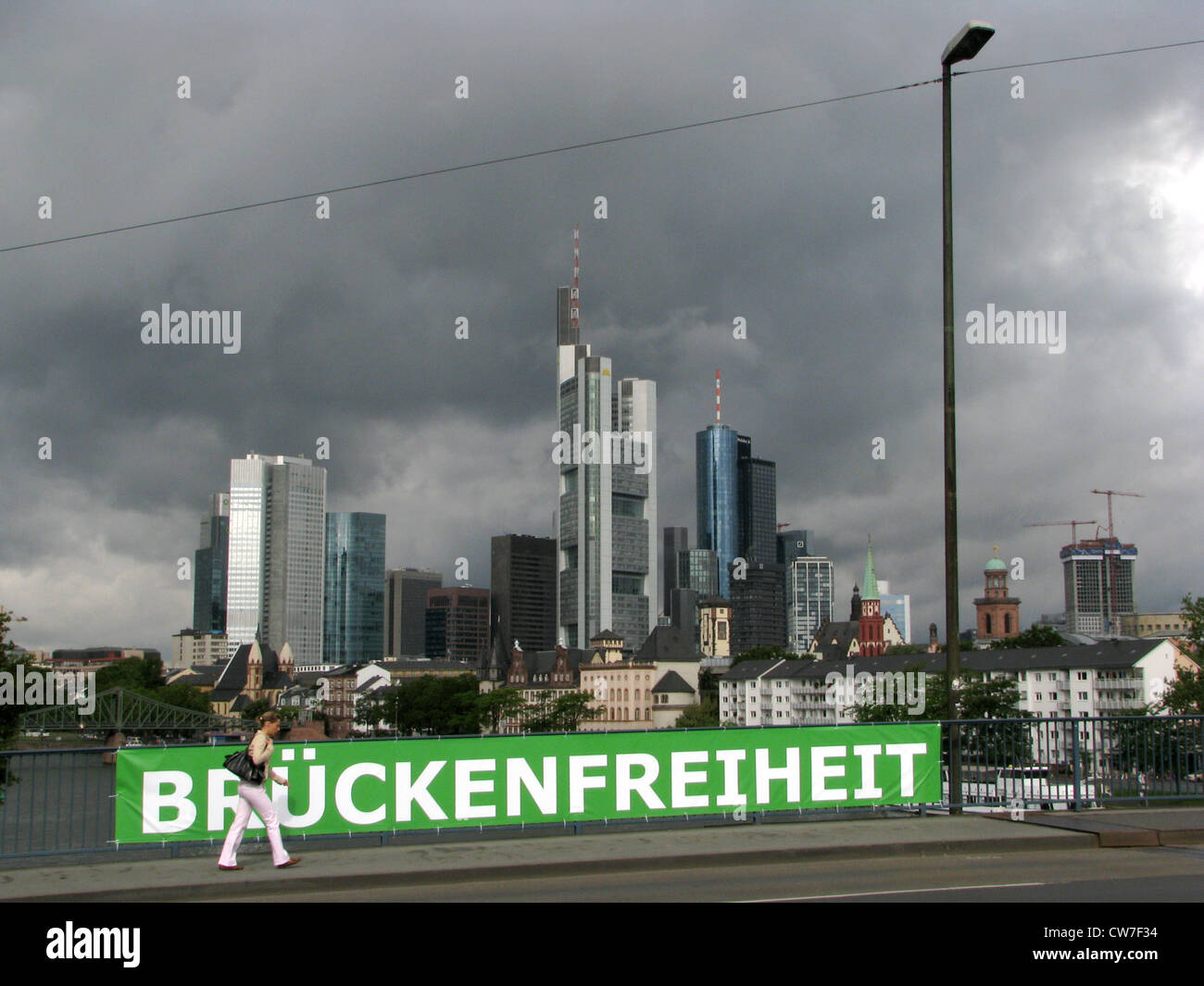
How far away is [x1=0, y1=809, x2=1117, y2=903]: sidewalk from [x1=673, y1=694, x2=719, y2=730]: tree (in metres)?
135

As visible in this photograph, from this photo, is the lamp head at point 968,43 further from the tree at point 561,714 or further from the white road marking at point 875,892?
the tree at point 561,714

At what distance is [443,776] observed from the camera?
1553 centimetres

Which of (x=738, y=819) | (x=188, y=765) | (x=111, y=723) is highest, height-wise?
(x=188, y=765)

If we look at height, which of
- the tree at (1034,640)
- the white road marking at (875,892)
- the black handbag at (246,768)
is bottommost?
the tree at (1034,640)

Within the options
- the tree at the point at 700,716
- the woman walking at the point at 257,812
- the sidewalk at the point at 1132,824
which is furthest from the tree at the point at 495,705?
the woman walking at the point at 257,812

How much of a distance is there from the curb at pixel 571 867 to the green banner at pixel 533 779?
214 cm

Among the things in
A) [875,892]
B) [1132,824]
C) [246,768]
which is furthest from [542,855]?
[1132,824]

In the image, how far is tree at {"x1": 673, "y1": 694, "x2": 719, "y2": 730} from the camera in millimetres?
160875

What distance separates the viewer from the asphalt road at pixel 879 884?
11.5 metres

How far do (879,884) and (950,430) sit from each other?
8.04 meters

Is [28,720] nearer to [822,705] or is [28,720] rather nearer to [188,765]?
[822,705]

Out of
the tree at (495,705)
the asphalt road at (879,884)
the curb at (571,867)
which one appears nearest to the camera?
the asphalt road at (879,884)
